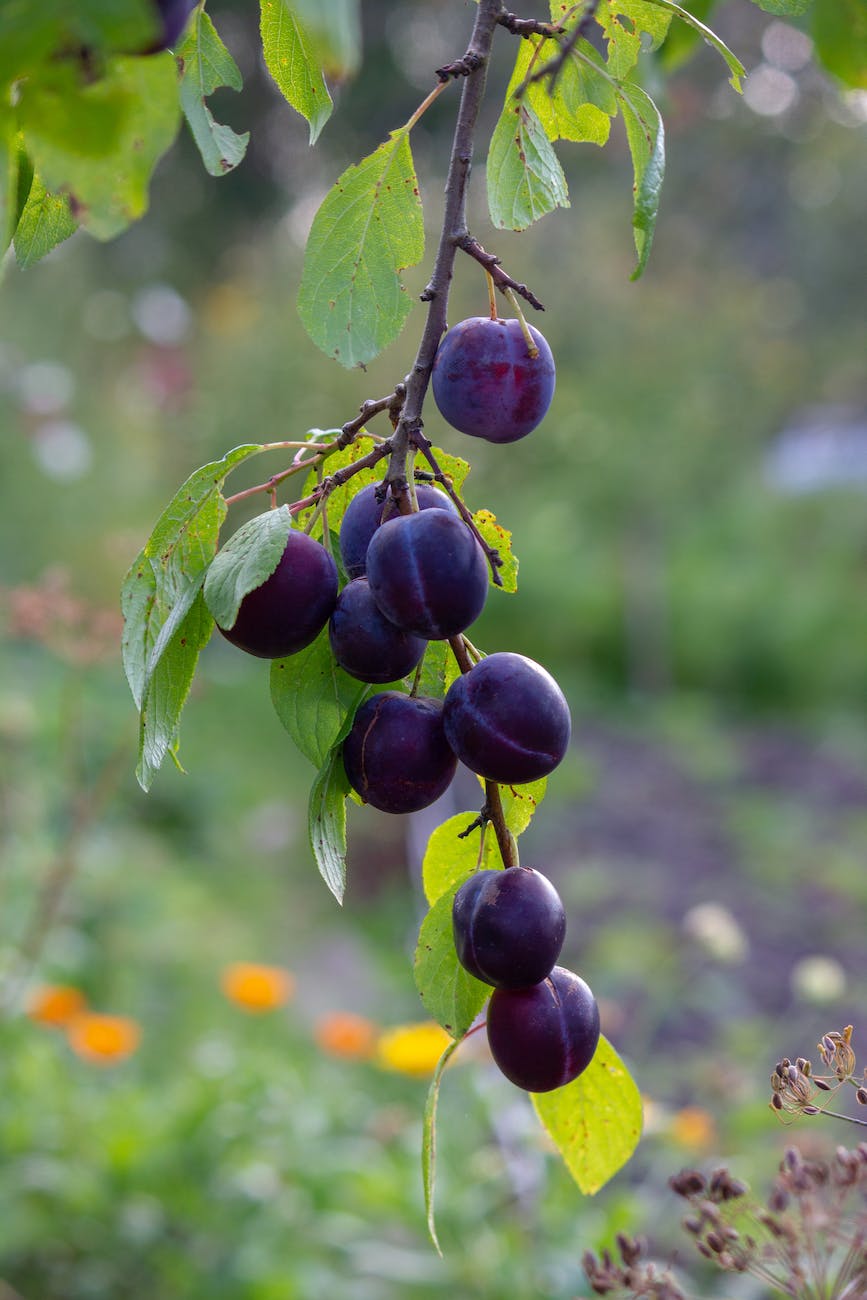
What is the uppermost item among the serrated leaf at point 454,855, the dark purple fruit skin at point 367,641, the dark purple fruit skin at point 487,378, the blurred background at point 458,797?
the dark purple fruit skin at point 487,378

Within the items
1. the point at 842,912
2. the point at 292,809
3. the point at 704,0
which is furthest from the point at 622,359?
the point at 704,0

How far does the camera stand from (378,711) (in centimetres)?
53

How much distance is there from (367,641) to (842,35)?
34 cm

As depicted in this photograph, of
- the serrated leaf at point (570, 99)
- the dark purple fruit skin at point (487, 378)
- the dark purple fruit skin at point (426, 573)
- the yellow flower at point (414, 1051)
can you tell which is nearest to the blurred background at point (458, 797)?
the yellow flower at point (414, 1051)

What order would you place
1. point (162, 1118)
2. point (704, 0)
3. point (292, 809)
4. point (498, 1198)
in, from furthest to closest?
point (292, 809), point (162, 1118), point (498, 1198), point (704, 0)

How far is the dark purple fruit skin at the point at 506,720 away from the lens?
0.49 metres

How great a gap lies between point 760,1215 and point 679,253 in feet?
22.3

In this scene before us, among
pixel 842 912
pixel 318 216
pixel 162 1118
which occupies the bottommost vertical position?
pixel 842 912

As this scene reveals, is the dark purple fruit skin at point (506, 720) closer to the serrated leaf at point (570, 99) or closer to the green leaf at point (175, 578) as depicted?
the green leaf at point (175, 578)

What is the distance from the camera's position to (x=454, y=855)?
59 centimetres

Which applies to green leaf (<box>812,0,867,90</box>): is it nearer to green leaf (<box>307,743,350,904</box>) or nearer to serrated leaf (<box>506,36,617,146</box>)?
serrated leaf (<box>506,36,617,146</box>)

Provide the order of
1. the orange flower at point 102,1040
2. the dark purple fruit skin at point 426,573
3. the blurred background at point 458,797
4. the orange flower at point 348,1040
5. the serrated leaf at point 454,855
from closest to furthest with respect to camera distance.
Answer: the dark purple fruit skin at point 426,573, the serrated leaf at point 454,855, the blurred background at point 458,797, the orange flower at point 102,1040, the orange flower at point 348,1040

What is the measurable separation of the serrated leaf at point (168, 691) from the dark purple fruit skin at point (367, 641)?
2.5 inches

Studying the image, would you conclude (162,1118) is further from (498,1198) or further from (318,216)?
(318,216)
